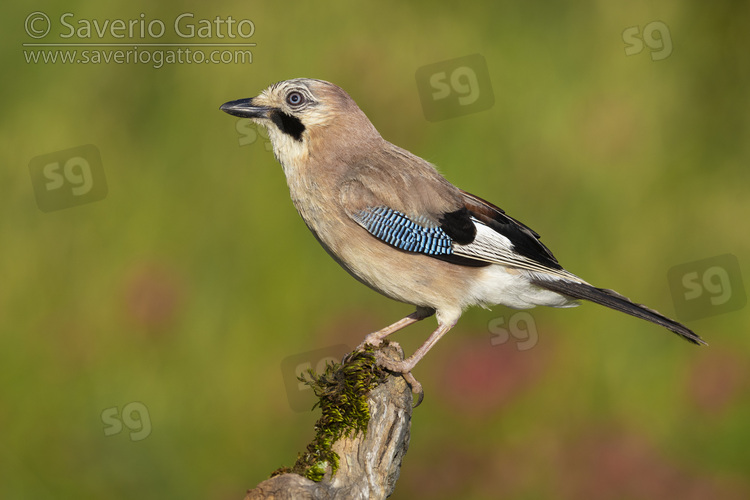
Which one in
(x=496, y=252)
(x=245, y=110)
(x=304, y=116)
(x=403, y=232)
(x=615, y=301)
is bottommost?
(x=615, y=301)

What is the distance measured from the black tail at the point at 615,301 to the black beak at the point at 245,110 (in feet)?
8.16

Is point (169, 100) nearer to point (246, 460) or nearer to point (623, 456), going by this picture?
point (246, 460)

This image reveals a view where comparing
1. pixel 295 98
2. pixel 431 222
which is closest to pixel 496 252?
pixel 431 222

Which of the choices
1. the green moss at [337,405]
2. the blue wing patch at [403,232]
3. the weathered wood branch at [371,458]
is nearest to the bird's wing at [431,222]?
the blue wing patch at [403,232]

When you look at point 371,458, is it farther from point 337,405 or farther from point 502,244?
point 502,244

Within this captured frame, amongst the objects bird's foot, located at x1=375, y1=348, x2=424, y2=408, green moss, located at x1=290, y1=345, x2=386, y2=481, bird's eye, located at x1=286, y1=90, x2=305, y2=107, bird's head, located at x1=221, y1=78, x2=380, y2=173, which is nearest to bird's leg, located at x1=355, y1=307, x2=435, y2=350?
bird's foot, located at x1=375, y1=348, x2=424, y2=408

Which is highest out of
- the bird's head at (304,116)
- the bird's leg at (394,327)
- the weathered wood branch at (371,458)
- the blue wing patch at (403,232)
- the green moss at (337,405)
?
the bird's head at (304,116)

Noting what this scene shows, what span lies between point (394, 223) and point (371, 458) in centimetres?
193

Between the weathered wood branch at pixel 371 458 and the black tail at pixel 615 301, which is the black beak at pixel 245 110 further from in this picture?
the black tail at pixel 615 301

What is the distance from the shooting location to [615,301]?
22.2 feet

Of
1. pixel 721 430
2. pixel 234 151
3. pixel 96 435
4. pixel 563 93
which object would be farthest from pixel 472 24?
pixel 96 435

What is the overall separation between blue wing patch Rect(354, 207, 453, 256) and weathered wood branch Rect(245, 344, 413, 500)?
1212 mm

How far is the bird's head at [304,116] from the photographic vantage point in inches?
281

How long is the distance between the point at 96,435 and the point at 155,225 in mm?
2303
